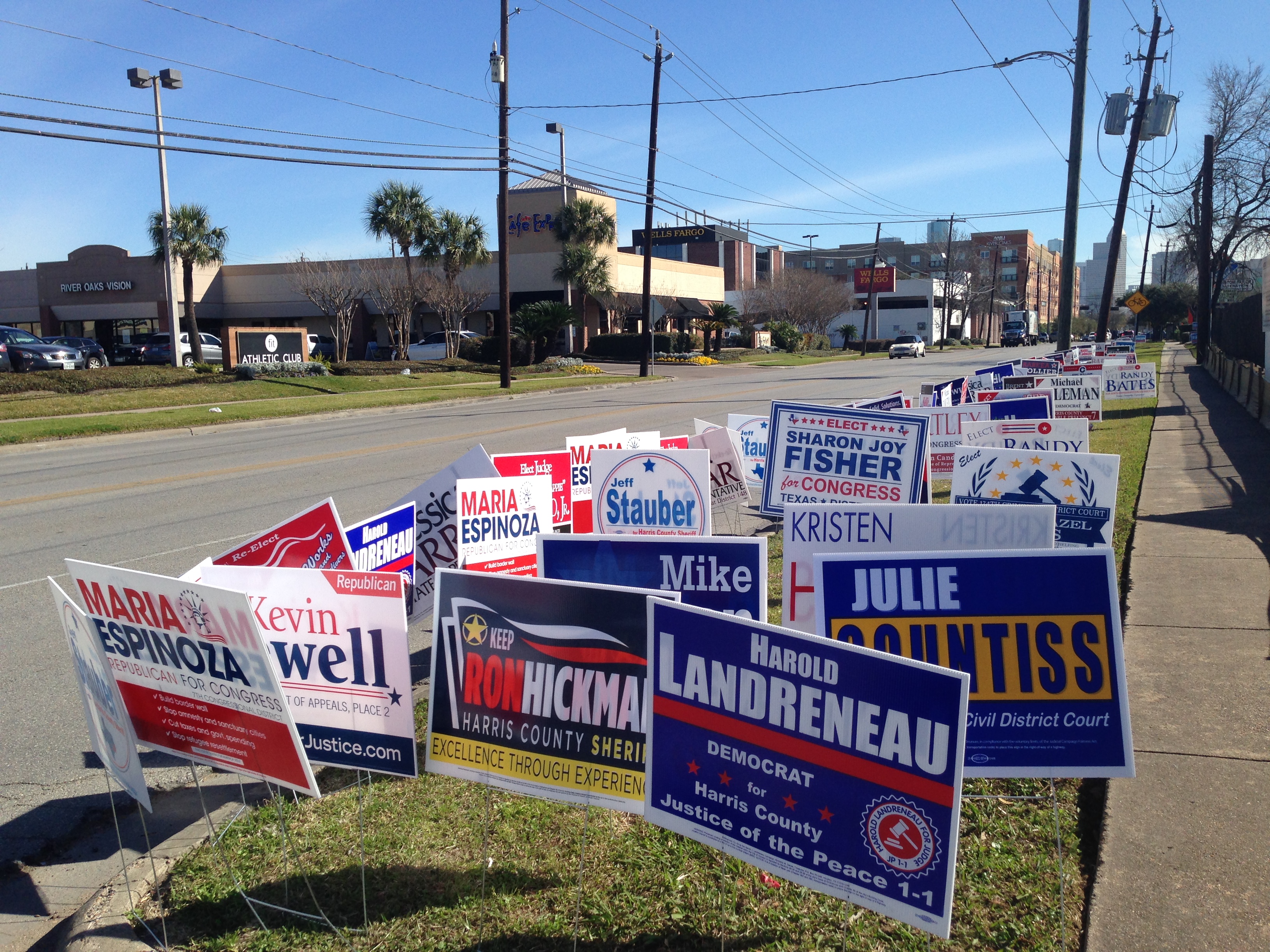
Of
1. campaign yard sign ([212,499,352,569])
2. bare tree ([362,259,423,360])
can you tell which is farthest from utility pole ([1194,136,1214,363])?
campaign yard sign ([212,499,352,569])

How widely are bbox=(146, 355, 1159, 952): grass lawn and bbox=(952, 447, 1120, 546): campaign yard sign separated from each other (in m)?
2.18

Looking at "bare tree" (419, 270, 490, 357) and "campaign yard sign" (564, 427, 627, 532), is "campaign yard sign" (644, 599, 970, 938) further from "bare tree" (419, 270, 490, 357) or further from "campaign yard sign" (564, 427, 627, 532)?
"bare tree" (419, 270, 490, 357)

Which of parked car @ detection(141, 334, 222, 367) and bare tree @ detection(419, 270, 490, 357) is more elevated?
bare tree @ detection(419, 270, 490, 357)

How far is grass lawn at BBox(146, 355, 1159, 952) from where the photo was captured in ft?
10.5

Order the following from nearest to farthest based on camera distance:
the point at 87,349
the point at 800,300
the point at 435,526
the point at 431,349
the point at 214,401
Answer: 1. the point at 435,526
2. the point at 214,401
3. the point at 87,349
4. the point at 431,349
5. the point at 800,300

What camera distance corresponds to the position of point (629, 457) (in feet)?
21.1

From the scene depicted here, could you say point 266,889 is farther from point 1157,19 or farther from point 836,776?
point 1157,19

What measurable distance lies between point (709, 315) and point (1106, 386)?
4826cm

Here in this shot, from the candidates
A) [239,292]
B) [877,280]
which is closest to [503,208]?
[239,292]

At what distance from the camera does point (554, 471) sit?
7039 mm

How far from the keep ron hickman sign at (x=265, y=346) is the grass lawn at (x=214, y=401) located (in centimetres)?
364

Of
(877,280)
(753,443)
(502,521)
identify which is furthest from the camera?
(877,280)

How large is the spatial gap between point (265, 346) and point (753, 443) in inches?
1159

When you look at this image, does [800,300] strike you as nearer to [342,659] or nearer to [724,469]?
[724,469]
